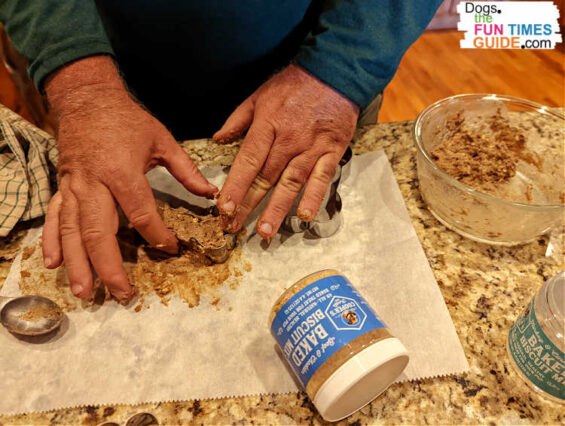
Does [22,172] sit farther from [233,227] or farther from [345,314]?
[345,314]

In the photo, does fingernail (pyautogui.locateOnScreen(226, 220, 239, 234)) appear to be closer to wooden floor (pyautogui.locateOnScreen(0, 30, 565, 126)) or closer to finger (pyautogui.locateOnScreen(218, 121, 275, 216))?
finger (pyautogui.locateOnScreen(218, 121, 275, 216))

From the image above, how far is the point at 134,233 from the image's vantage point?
98cm

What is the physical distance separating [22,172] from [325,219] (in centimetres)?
81

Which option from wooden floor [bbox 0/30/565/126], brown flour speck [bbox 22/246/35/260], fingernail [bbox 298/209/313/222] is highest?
fingernail [bbox 298/209/313/222]

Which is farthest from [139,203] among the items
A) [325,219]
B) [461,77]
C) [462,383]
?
[461,77]

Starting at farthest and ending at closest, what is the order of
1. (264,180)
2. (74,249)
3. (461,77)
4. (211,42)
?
(461,77)
(211,42)
(264,180)
(74,249)

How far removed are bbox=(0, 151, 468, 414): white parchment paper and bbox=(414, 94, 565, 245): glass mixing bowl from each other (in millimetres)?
126

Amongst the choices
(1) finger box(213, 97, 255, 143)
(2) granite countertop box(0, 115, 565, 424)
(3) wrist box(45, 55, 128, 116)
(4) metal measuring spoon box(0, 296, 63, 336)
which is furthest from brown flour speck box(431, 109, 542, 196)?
(4) metal measuring spoon box(0, 296, 63, 336)

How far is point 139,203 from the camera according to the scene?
847 millimetres

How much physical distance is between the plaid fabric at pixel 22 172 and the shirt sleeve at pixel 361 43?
0.74m

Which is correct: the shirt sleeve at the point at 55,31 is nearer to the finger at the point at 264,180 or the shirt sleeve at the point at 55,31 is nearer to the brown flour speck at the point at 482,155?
the finger at the point at 264,180

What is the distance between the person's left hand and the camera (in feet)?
2.92

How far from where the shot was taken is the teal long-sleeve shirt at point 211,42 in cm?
90

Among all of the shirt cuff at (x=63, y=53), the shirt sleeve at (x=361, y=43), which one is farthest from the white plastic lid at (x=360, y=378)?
the shirt cuff at (x=63, y=53)
